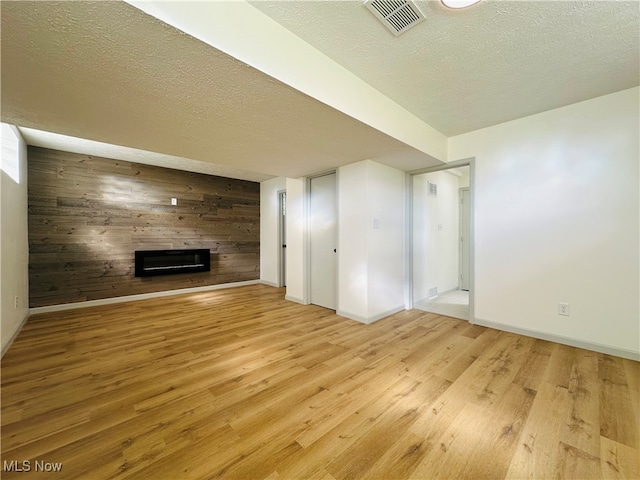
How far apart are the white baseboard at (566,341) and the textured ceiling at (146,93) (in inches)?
94.3

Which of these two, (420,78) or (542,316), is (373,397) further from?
(420,78)

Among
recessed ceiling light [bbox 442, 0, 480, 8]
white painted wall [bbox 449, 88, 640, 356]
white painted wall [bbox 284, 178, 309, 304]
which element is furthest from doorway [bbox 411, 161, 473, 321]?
recessed ceiling light [bbox 442, 0, 480, 8]

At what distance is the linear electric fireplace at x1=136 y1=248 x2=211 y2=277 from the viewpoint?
14.9 feet

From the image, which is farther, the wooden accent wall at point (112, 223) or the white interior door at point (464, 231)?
the white interior door at point (464, 231)

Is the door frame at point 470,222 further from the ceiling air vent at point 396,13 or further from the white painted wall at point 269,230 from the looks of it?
the white painted wall at point 269,230

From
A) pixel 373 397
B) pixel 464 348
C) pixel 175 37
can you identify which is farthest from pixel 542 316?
pixel 175 37

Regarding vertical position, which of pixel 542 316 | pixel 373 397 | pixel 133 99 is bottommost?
pixel 373 397

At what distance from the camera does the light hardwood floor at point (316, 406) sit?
126 cm

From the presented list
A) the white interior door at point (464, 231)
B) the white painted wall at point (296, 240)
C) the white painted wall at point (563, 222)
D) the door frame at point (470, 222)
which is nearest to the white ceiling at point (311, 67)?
the white painted wall at point (563, 222)

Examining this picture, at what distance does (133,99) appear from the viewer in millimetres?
1809

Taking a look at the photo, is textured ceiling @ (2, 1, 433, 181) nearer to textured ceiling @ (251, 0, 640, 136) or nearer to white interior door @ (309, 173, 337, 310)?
textured ceiling @ (251, 0, 640, 136)

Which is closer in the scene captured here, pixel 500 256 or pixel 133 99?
pixel 133 99

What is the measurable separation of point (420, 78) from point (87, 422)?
349 centimetres

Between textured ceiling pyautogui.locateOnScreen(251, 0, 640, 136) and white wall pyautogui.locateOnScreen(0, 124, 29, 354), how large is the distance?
3.32 metres
